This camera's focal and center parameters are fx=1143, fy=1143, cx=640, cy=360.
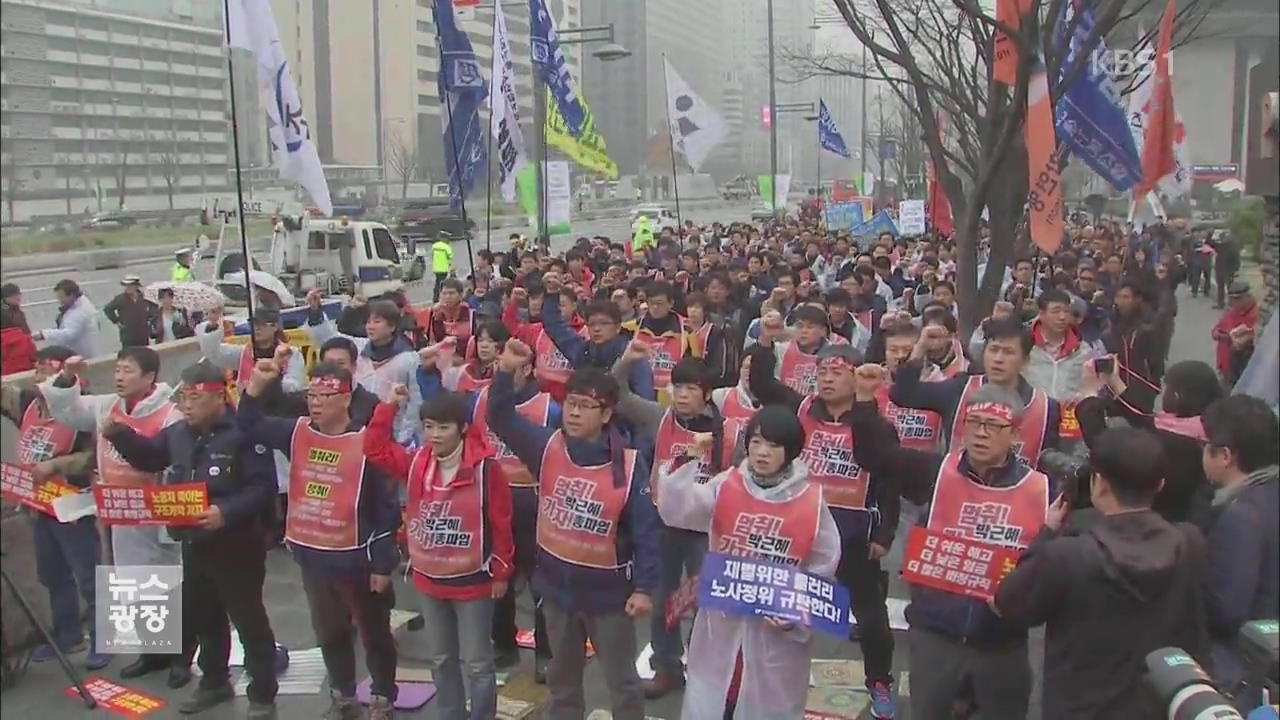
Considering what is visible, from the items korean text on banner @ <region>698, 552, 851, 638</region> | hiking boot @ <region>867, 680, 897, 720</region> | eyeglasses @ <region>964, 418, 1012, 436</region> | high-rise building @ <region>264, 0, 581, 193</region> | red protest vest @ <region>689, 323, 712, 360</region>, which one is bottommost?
hiking boot @ <region>867, 680, 897, 720</region>

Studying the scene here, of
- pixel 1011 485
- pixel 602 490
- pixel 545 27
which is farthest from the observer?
pixel 545 27

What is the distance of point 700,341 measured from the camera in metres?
7.51

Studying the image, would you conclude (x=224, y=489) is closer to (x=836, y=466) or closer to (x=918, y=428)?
(x=836, y=466)

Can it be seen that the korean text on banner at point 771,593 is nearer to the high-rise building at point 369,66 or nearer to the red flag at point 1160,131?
the red flag at point 1160,131

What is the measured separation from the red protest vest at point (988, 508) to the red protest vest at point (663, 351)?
3.89m

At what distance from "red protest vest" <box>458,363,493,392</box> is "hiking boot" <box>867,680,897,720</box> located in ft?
9.11

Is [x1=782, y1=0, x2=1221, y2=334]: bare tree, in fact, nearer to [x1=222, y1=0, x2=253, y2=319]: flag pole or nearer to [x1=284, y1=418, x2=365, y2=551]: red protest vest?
[x1=222, y1=0, x2=253, y2=319]: flag pole

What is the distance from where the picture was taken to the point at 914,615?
12.6ft

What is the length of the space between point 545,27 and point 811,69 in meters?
3.59

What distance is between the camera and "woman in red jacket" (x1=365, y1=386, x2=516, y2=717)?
14.6 feet

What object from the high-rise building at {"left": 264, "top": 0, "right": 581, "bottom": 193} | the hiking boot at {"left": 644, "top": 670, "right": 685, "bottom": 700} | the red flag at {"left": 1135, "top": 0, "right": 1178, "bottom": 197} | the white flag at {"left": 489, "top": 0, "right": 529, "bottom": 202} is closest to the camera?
the hiking boot at {"left": 644, "top": 670, "right": 685, "bottom": 700}

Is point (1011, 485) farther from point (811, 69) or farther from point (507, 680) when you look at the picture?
point (811, 69)

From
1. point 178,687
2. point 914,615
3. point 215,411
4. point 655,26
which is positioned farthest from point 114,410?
point 655,26

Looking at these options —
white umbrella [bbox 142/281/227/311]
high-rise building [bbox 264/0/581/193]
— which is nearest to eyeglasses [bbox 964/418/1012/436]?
white umbrella [bbox 142/281/227/311]
